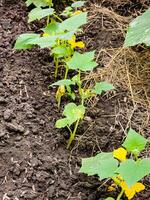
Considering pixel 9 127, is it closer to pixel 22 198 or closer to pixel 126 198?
pixel 22 198

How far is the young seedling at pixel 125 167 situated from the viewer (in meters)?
1.57

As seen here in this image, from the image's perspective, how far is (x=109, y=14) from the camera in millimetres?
2760

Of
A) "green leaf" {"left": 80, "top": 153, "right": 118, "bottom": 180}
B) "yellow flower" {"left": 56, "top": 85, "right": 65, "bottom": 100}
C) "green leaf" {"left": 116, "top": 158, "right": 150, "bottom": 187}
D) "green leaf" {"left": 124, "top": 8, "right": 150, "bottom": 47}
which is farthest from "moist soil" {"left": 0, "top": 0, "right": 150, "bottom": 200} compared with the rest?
"green leaf" {"left": 124, "top": 8, "right": 150, "bottom": 47}

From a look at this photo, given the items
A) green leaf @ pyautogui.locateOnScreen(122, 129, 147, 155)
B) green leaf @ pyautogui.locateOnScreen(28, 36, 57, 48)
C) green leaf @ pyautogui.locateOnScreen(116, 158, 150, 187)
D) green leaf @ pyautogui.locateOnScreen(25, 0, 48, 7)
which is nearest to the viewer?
green leaf @ pyautogui.locateOnScreen(116, 158, 150, 187)

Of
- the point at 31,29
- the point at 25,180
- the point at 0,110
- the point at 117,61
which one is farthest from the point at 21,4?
the point at 25,180

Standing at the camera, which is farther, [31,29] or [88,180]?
[31,29]

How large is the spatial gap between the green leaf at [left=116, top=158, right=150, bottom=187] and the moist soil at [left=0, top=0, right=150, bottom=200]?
0.26 m

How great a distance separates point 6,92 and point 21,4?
0.78 m

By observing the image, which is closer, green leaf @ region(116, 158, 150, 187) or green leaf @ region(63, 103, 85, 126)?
green leaf @ region(116, 158, 150, 187)

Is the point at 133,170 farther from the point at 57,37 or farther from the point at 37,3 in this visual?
the point at 37,3

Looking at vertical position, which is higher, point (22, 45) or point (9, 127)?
point (22, 45)

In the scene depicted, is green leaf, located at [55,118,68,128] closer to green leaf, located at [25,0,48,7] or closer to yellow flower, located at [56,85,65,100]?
yellow flower, located at [56,85,65,100]

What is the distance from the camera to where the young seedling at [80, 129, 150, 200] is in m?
1.57

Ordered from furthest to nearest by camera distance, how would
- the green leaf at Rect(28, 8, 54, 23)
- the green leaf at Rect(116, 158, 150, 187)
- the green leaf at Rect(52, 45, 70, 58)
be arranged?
1. the green leaf at Rect(28, 8, 54, 23)
2. the green leaf at Rect(52, 45, 70, 58)
3. the green leaf at Rect(116, 158, 150, 187)
